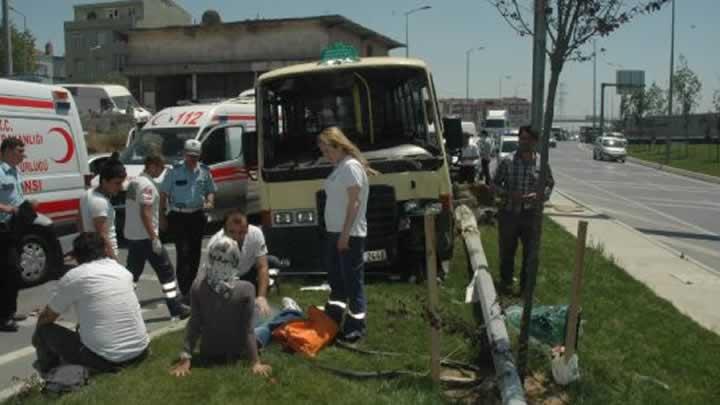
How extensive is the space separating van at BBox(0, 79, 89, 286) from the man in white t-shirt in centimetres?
315

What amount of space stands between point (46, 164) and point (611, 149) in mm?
50094

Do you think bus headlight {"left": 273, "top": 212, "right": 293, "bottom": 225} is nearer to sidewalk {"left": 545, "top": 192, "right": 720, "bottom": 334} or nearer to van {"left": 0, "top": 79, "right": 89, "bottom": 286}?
van {"left": 0, "top": 79, "right": 89, "bottom": 286}

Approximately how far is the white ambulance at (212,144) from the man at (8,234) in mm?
5716

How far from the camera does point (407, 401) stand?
5.06 metres

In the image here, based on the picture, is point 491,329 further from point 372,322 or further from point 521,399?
point 372,322

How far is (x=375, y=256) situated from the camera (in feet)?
29.1

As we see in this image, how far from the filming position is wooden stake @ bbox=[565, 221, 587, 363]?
16.4 ft

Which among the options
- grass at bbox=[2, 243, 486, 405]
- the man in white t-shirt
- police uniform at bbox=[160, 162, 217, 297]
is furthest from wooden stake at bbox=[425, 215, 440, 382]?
police uniform at bbox=[160, 162, 217, 297]

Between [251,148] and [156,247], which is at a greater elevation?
[251,148]

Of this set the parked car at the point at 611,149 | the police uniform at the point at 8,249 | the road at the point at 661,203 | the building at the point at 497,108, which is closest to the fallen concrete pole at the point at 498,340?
the police uniform at the point at 8,249

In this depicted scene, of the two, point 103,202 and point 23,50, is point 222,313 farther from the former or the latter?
point 23,50

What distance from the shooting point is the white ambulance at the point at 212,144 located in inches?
549

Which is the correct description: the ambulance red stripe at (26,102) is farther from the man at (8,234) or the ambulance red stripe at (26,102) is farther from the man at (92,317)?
the man at (92,317)

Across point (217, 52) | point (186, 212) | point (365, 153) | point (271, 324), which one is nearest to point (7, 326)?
point (186, 212)
